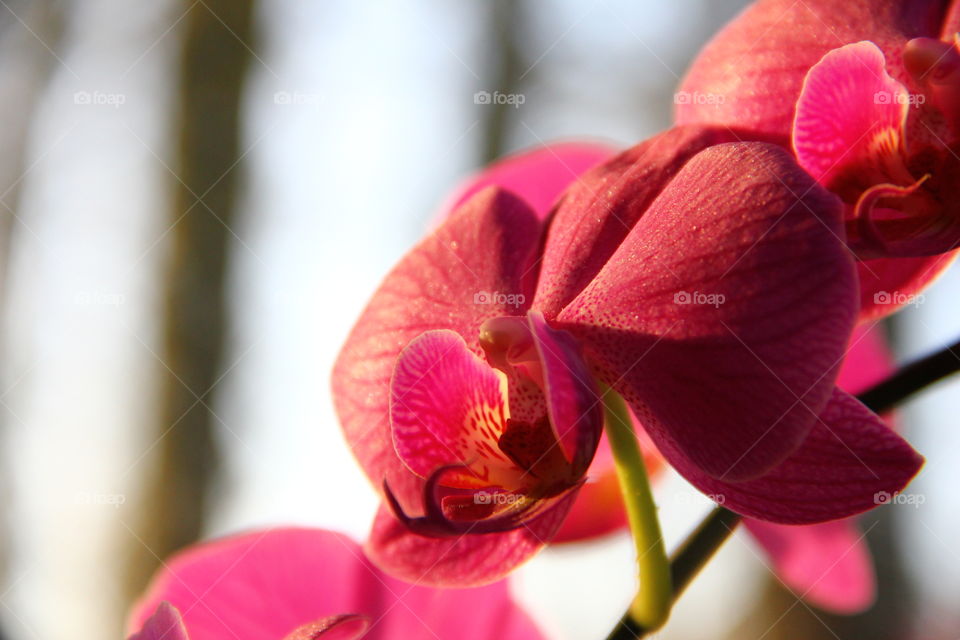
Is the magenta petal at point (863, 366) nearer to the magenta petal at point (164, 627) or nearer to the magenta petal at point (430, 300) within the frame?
the magenta petal at point (430, 300)

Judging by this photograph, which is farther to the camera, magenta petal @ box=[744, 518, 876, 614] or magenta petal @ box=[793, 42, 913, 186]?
magenta petal @ box=[744, 518, 876, 614]

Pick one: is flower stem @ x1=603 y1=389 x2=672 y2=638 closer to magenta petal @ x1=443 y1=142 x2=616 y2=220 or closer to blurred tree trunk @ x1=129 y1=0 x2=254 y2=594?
magenta petal @ x1=443 y1=142 x2=616 y2=220

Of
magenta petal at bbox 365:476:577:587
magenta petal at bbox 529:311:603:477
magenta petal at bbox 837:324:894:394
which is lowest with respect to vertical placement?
magenta petal at bbox 837:324:894:394

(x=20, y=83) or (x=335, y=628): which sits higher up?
(x=20, y=83)

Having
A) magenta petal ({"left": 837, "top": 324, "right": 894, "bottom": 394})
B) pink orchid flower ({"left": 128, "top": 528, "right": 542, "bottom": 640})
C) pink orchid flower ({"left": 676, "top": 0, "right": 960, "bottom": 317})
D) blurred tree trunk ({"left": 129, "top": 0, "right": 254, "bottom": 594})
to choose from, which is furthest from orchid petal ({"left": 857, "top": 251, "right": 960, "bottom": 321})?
blurred tree trunk ({"left": 129, "top": 0, "right": 254, "bottom": 594})

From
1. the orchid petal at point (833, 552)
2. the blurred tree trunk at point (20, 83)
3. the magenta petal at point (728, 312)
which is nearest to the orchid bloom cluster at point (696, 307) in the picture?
the magenta petal at point (728, 312)

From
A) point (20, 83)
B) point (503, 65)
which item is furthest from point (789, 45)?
point (20, 83)

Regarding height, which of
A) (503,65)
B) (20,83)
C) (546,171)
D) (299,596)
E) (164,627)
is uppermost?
(20,83)

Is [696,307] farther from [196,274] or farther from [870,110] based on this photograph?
[196,274]
